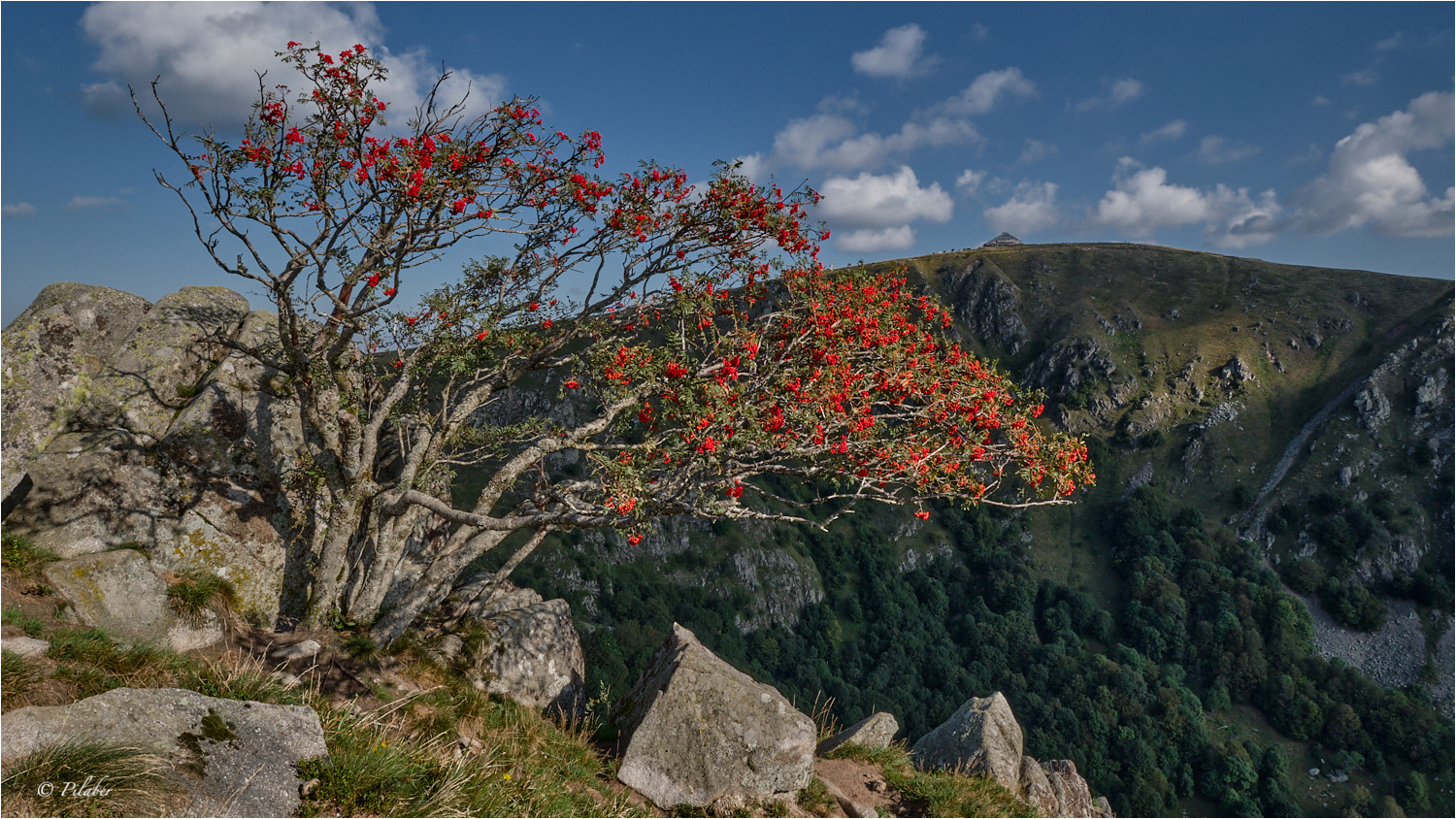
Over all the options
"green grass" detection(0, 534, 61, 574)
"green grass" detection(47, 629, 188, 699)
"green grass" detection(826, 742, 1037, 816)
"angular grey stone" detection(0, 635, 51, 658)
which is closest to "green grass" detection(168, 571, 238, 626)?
"green grass" detection(0, 534, 61, 574)

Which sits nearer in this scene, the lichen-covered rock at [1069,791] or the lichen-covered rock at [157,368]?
the lichen-covered rock at [157,368]

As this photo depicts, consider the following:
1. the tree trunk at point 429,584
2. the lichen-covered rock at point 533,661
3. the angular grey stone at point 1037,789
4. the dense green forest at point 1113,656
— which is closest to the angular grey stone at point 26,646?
the tree trunk at point 429,584

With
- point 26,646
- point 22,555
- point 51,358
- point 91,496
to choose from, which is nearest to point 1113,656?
point 91,496

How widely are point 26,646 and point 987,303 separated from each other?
18737 cm

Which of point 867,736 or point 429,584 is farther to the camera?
point 867,736

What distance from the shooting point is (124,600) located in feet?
34.5

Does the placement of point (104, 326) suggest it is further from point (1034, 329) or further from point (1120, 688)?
point (1034, 329)

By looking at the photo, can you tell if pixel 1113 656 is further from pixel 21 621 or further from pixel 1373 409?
pixel 21 621

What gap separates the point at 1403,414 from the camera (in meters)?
129

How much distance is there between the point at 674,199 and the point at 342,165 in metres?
6.17

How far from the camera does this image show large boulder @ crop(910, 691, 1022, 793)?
48.8 ft

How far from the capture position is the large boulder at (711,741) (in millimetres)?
10578

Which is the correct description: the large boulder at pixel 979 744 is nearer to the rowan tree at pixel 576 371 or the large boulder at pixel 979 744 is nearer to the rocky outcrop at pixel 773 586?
the rowan tree at pixel 576 371

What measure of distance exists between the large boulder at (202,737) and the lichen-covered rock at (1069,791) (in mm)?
15816
